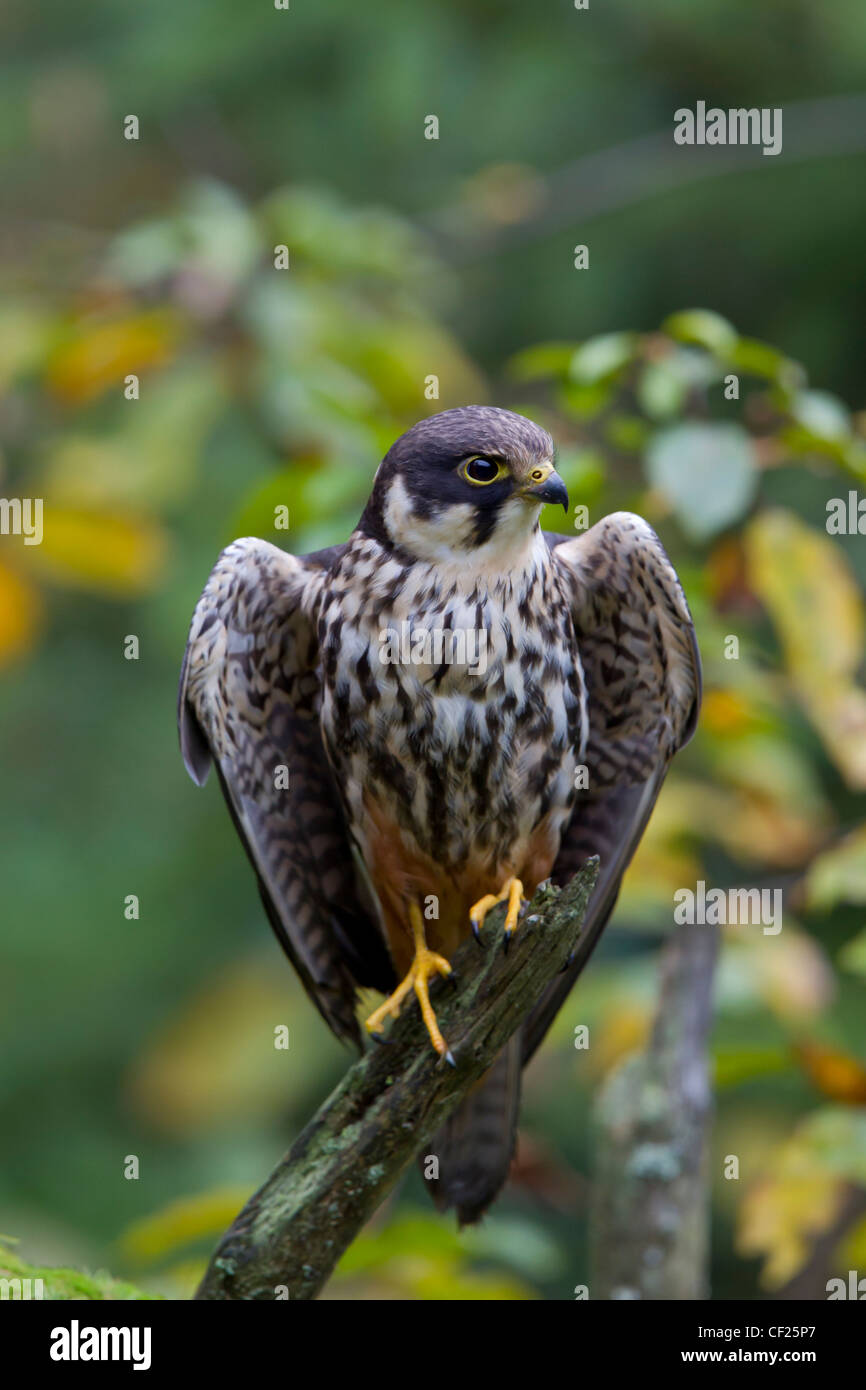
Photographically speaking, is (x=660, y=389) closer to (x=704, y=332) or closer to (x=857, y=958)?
(x=704, y=332)

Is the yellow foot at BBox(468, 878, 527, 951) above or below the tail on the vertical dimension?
above

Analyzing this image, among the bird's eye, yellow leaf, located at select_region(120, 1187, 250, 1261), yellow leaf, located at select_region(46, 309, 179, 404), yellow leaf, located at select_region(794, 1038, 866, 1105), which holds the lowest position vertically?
yellow leaf, located at select_region(120, 1187, 250, 1261)

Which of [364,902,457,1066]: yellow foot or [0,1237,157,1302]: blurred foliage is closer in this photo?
[0,1237,157,1302]: blurred foliage

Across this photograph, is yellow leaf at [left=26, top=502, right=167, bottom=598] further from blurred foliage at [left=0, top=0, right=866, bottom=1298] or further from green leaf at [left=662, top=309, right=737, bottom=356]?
green leaf at [left=662, top=309, right=737, bottom=356]

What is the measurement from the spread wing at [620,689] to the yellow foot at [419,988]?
1.18 feet

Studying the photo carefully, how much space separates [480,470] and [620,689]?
73cm

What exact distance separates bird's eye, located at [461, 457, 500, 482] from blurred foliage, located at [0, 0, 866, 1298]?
0.96ft

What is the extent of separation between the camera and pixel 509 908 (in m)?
3.33

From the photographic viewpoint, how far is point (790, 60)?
677 cm

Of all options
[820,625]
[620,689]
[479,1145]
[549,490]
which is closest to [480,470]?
[549,490]

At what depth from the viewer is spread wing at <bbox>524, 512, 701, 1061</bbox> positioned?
143 inches

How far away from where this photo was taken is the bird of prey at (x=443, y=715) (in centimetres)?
350

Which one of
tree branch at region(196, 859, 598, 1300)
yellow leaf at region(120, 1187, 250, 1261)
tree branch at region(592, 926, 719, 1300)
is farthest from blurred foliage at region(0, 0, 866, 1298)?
tree branch at region(196, 859, 598, 1300)

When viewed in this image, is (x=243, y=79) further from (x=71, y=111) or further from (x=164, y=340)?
(x=164, y=340)
